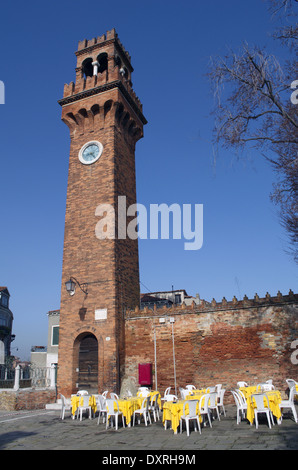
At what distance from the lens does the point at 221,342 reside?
14008 millimetres

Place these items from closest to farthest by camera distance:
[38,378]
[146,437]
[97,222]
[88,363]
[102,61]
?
[146,437] < [88,363] < [97,222] < [38,378] < [102,61]

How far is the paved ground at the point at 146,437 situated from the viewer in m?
7.18

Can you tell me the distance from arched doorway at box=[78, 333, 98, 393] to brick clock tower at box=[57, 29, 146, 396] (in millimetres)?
38

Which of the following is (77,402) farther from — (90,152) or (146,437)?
(90,152)

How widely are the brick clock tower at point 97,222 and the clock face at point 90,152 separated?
0.05 m

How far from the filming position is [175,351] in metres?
14.6

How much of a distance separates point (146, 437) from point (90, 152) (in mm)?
13390

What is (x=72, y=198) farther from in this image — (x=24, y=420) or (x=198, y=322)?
(x=24, y=420)

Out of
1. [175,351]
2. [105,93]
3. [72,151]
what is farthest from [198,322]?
[105,93]

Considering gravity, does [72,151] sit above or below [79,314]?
above

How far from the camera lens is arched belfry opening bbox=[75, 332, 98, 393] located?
48.7ft

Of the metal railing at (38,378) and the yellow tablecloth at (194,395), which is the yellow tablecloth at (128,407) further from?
the metal railing at (38,378)

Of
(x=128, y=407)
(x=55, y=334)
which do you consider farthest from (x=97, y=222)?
(x=55, y=334)

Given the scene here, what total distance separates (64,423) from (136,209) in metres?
10.8
